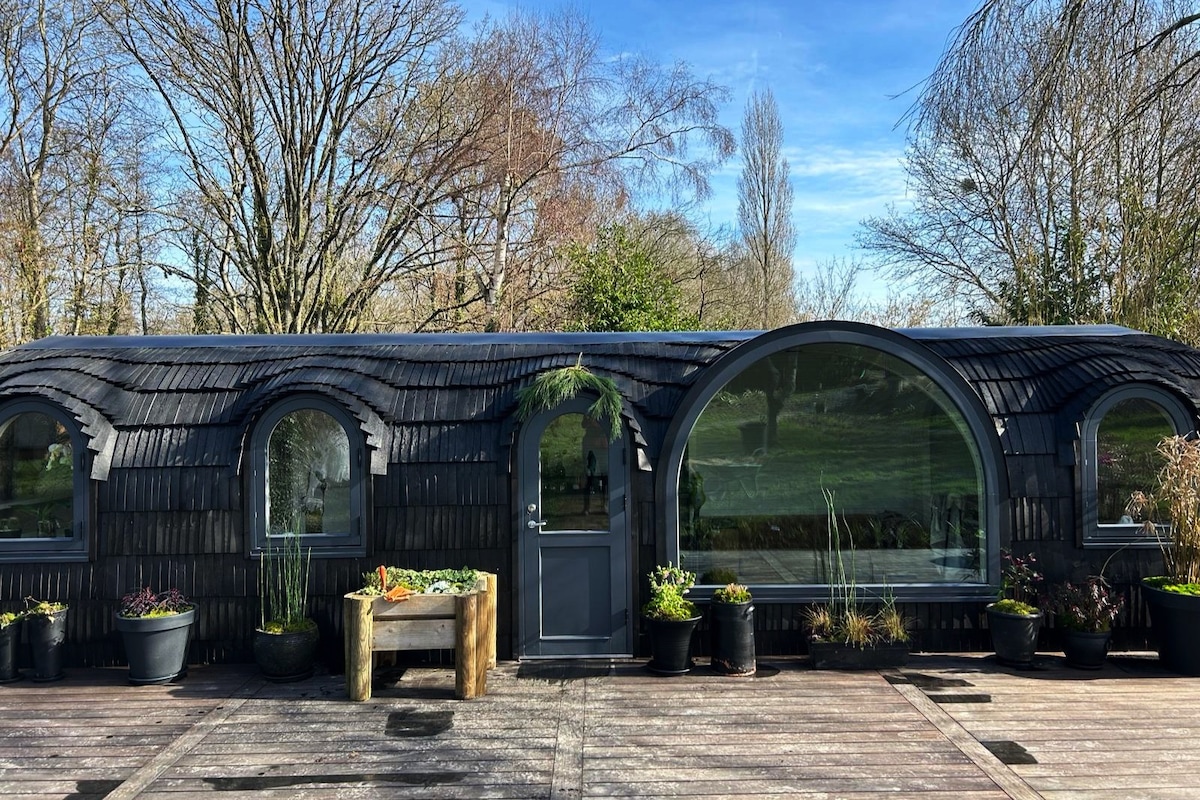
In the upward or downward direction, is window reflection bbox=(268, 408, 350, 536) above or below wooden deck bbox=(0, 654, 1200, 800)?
above

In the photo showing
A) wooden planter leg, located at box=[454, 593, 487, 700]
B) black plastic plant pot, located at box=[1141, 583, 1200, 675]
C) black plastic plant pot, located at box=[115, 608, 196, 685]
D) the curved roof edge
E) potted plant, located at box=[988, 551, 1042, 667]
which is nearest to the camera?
wooden planter leg, located at box=[454, 593, 487, 700]

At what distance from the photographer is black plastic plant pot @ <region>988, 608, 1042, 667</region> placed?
209 inches

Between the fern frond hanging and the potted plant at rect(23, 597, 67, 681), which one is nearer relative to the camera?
the potted plant at rect(23, 597, 67, 681)

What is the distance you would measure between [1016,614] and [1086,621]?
0.50 m

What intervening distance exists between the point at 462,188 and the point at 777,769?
Answer: 1308 centimetres

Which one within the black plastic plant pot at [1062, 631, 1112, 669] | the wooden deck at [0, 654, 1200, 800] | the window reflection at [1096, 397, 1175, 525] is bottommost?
the wooden deck at [0, 654, 1200, 800]

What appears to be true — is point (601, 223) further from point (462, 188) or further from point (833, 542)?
point (833, 542)

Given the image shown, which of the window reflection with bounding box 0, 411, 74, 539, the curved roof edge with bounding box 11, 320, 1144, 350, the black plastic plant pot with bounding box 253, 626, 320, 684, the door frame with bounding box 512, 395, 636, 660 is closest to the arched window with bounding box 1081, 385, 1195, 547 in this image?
the curved roof edge with bounding box 11, 320, 1144, 350

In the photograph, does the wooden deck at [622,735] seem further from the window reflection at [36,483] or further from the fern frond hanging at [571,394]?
the fern frond hanging at [571,394]

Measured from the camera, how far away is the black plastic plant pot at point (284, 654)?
17.3 feet

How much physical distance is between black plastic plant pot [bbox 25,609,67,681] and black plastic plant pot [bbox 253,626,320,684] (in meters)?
1.38

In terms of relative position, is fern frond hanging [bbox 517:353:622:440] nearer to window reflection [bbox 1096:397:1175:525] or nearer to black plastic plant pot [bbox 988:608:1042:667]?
black plastic plant pot [bbox 988:608:1042:667]

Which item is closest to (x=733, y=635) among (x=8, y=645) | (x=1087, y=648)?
(x=1087, y=648)

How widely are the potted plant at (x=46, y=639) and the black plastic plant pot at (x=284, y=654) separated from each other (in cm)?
138
